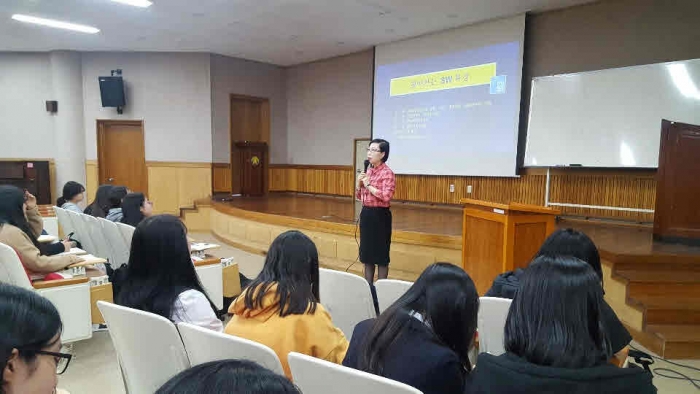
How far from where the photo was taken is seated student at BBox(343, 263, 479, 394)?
107 centimetres

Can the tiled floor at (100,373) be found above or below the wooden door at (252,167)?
below

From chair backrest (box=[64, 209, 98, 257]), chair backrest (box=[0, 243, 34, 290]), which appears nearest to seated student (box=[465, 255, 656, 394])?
chair backrest (box=[0, 243, 34, 290])

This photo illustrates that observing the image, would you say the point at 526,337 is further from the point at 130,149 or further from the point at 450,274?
the point at 130,149

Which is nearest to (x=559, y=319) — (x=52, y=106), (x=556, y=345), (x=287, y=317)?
(x=556, y=345)

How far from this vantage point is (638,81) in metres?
5.32

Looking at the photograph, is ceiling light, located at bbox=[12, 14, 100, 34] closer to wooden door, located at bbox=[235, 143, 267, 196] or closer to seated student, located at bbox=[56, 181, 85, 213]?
wooden door, located at bbox=[235, 143, 267, 196]

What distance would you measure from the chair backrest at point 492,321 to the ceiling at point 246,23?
5.03m

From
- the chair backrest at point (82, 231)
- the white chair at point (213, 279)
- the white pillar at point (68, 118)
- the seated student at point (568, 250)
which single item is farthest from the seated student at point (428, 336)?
the white pillar at point (68, 118)

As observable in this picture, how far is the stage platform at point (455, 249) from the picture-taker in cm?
319

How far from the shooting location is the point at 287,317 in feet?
4.62

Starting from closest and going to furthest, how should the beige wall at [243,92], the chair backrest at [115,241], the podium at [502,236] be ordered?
the podium at [502,236] → the chair backrest at [115,241] → the beige wall at [243,92]

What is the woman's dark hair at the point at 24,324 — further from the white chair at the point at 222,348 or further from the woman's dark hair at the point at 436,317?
the woman's dark hair at the point at 436,317

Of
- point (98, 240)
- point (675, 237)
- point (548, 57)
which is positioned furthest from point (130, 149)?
point (675, 237)

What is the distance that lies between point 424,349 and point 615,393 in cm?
43
